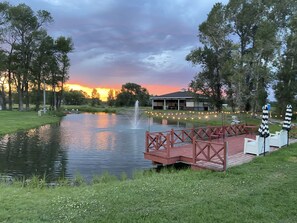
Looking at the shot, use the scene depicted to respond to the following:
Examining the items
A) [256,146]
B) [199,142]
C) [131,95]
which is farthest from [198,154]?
[131,95]

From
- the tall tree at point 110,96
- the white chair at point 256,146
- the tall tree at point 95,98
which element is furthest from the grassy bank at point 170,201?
the tall tree at point 95,98

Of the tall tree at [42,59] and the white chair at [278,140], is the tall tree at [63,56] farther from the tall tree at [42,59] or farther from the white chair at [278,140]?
the white chair at [278,140]

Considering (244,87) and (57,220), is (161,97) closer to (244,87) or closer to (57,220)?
(244,87)

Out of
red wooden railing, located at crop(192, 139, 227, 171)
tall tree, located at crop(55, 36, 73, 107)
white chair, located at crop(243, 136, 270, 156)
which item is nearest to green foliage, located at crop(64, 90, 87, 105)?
tall tree, located at crop(55, 36, 73, 107)

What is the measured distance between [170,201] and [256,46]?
3118cm

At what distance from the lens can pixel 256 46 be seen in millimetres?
33188

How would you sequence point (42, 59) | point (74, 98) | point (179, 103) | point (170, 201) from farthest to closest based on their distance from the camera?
point (74, 98) → point (179, 103) → point (42, 59) → point (170, 201)

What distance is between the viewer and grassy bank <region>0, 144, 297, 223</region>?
5.38 meters

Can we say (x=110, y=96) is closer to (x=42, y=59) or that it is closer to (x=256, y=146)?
(x=42, y=59)

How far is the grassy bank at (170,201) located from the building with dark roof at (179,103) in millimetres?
54120

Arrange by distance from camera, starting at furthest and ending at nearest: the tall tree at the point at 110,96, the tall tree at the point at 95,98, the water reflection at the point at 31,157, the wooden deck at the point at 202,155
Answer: the tall tree at the point at 95,98, the tall tree at the point at 110,96, the water reflection at the point at 31,157, the wooden deck at the point at 202,155

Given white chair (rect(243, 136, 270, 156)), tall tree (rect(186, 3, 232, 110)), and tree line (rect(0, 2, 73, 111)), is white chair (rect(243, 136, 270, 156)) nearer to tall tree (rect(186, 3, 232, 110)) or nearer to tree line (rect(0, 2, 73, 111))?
tall tree (rect(186, 3, 232, 110))

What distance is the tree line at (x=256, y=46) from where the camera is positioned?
105 feet

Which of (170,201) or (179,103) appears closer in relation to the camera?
(170,201)
